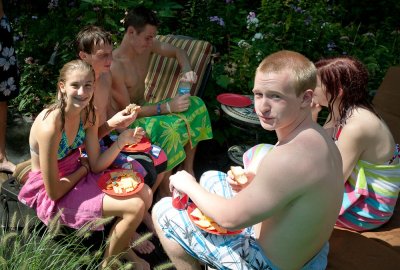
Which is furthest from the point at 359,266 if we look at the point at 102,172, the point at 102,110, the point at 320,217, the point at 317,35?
the point at 317,35

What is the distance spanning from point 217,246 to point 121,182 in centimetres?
83

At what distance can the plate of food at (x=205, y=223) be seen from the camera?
7.46 ft

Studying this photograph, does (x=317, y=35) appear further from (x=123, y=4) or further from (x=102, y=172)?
(x=102, y=172)

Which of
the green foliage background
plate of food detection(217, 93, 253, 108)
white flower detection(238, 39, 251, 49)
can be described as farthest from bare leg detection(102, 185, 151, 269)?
white flower detection(238, 39, 251, 49)

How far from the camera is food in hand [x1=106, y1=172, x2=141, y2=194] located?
2.79 metres

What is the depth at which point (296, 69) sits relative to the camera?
1.94 metres

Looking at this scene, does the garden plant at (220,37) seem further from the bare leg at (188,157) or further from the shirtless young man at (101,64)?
the shirtless young man at (101,64)

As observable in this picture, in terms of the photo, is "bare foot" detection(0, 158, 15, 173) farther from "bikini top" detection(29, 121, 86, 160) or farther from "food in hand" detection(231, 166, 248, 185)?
"food in hand" detection(231, 166, 248, 185)

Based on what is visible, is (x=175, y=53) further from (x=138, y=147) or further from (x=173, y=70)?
(x=138, y=147)

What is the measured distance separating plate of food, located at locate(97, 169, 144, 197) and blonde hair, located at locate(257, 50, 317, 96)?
1.18 m

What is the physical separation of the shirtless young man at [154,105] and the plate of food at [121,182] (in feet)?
2.30

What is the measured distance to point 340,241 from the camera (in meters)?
2.70

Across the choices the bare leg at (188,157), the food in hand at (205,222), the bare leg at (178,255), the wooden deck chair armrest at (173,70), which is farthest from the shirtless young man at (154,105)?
the food in hand at (205,222)

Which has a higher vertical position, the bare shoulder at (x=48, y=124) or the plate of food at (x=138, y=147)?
the bare shoulder at (x=48, y=124)
